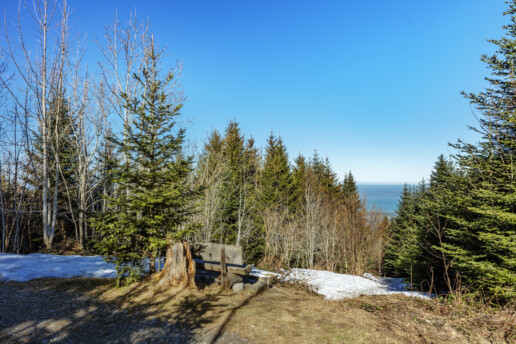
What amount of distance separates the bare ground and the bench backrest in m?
1.04

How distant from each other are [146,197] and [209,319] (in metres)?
3.05

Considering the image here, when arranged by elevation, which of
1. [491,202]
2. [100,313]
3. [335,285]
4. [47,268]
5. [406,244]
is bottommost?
[335,285]

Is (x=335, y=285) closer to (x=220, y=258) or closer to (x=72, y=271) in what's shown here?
(x=220, y=258)

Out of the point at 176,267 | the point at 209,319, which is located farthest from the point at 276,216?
the point at 209,319

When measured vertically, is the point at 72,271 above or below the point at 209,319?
above

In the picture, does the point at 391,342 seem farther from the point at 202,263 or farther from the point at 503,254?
the point at 202,263

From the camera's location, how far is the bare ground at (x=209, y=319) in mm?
4270

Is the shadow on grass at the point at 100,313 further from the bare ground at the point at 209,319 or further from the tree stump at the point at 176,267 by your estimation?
the tree stump at the point at 176,267

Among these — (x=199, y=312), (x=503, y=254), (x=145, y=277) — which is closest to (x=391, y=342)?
(x=199, y=312)

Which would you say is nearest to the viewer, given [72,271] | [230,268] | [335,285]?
[230,268]

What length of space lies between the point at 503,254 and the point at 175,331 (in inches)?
314

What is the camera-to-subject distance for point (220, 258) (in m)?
7.16

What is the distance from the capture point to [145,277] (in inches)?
260

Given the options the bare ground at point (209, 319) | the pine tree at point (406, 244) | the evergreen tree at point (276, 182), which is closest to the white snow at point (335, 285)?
the pine tree at point (406, 244)
